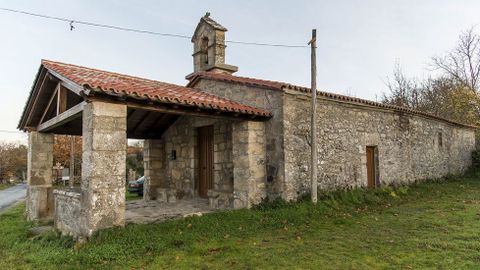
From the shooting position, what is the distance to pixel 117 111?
18.7 ft

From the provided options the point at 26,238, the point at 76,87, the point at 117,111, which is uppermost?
the point at 76,87

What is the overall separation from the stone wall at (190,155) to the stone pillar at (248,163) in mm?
696

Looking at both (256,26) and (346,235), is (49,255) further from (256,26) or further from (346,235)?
(256,26)

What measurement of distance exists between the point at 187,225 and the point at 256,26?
286 inches

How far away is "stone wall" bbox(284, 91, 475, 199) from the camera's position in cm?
784

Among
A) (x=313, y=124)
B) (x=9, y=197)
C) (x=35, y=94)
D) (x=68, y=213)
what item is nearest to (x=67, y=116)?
(x=68, y=213)

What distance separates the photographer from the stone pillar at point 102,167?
534cm

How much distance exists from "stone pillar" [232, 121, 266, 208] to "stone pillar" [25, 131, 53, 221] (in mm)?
5053

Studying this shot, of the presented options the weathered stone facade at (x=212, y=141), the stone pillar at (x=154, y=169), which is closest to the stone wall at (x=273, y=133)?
the weathered stone facade at (x=212, y=141)

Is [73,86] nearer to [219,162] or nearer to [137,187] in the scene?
[219,162]

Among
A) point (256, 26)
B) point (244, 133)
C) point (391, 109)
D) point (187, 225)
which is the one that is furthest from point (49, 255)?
point (391, 109)

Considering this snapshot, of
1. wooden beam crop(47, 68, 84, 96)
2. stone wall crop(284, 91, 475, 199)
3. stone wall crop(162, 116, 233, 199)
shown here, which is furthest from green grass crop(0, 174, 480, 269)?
wooden beam crop(47, 68, 84, 96)

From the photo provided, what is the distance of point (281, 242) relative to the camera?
5375 mm

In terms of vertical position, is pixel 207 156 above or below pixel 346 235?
above
